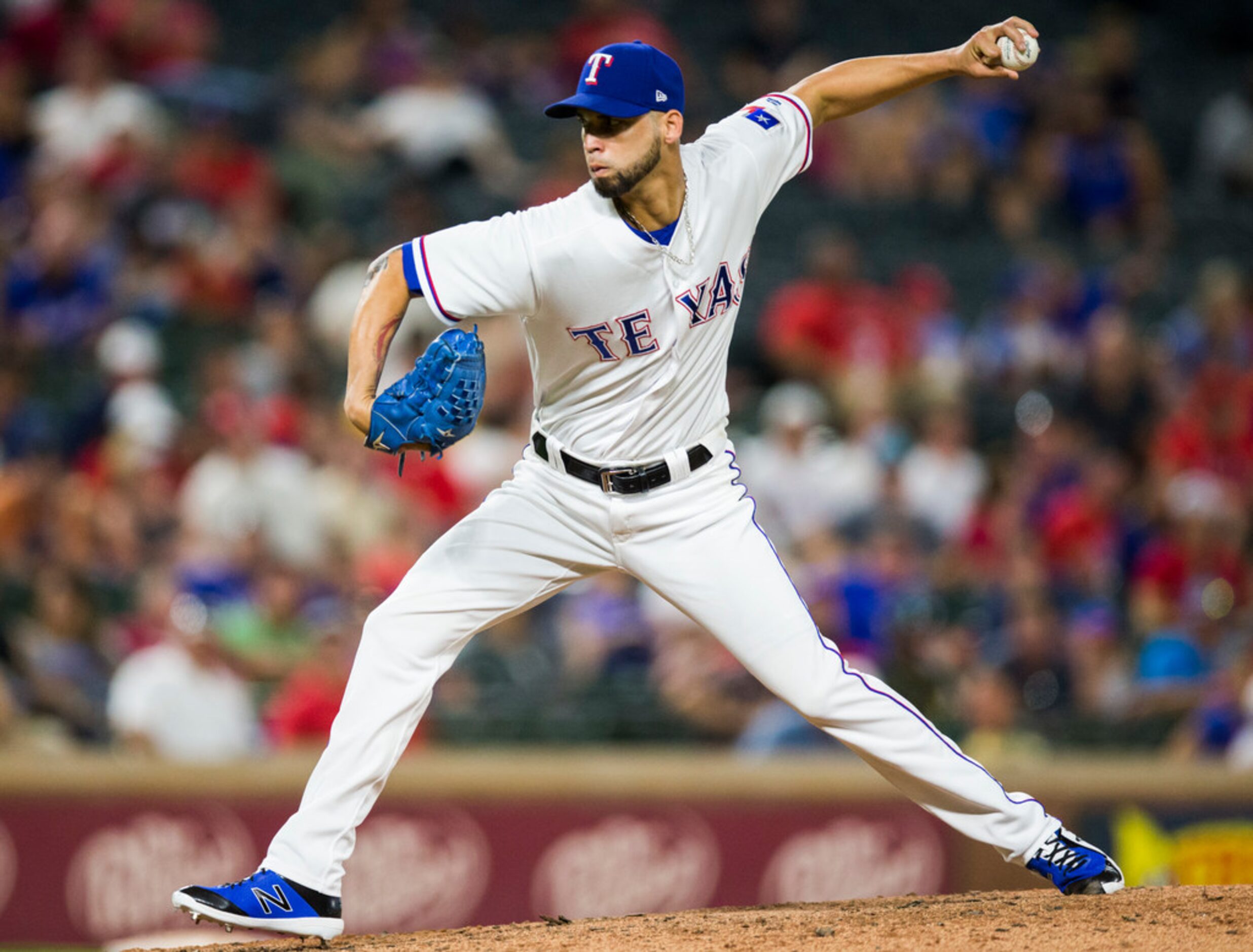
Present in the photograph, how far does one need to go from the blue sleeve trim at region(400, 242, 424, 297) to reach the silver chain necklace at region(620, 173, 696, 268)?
1.54ft

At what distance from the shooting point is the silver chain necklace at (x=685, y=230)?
364 cm

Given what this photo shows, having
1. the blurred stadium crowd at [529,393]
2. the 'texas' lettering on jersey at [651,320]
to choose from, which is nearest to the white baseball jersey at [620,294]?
the 'texas' lettering on jersey at [651,320]

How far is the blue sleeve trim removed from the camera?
11.8ft

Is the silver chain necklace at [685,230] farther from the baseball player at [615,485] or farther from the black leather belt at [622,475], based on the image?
the black leather belt at [622,475]

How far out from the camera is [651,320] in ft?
12.0

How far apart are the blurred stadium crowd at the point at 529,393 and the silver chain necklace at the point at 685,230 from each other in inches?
131

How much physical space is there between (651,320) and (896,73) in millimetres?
945

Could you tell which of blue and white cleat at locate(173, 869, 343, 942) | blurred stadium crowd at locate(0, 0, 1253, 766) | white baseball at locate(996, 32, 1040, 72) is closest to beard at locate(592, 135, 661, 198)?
white baseball at locate(996, 32, 1040, 72)

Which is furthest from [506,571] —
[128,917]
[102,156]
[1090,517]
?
[102,156]

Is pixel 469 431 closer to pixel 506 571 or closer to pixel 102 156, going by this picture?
pixel 506 571

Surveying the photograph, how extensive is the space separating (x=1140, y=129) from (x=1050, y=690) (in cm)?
545

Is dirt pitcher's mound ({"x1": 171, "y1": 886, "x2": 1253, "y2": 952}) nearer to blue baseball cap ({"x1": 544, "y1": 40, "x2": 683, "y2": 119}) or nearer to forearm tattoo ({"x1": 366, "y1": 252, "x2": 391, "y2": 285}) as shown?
forearm tattoo ({"x1": 366, "y1": 252, "x2": 391, "y2": 285})

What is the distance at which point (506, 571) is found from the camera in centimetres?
374

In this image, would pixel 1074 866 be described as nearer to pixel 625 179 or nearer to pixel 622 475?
pixel 622 475
